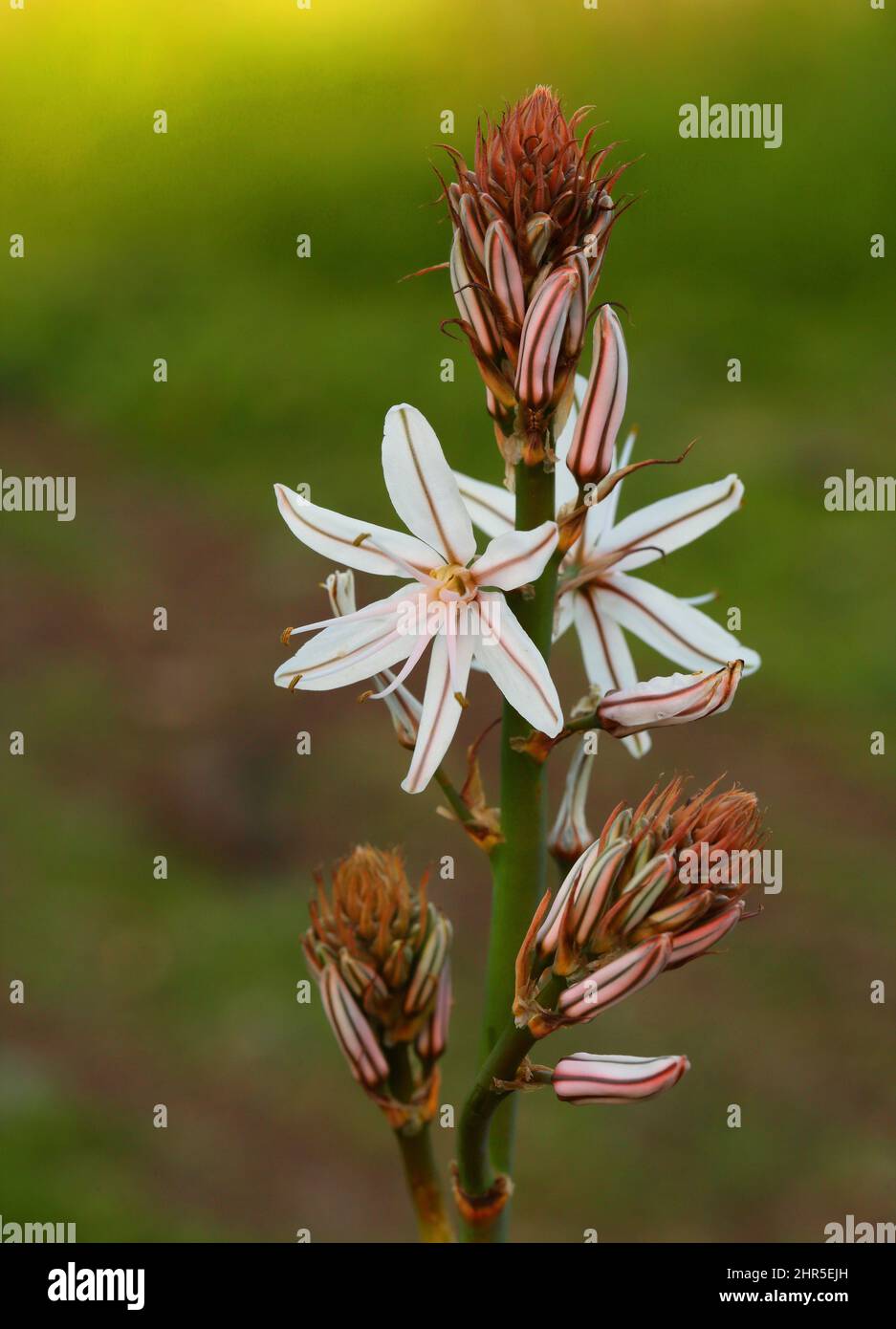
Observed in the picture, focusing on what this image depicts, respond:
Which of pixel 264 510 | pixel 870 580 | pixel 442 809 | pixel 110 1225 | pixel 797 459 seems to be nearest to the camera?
pixel 442 809

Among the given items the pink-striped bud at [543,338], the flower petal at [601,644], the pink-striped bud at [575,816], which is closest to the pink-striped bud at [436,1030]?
the pink-striped bud at [575,816]

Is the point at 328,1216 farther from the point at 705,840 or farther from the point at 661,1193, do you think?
the point at 705,840

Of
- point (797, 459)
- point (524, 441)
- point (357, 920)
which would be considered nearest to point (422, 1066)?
point (357, 920)

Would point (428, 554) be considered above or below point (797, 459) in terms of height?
below

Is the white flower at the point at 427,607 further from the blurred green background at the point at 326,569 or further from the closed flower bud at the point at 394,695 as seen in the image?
the blurred green background at the point at 326,569

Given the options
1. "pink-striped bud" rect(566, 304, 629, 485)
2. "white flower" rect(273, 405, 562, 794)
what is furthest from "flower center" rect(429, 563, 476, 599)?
"pink-striped bud" rect(566, 304, 629, 485)

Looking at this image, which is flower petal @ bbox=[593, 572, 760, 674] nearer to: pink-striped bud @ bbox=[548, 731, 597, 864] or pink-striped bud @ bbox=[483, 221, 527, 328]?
pink-striped bud @ bbox=[548, 731, 597, 864]
